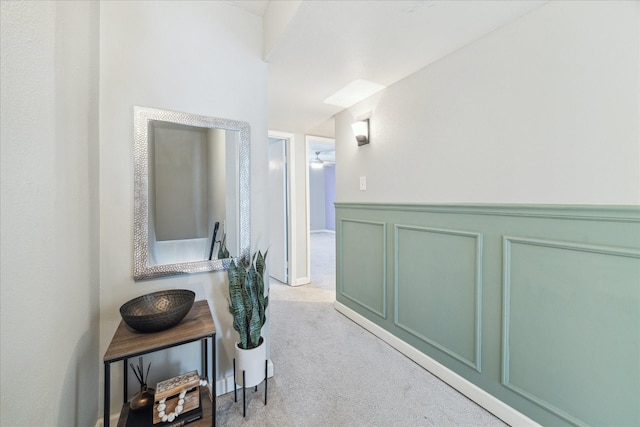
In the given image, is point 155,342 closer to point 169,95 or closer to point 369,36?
point 169,95

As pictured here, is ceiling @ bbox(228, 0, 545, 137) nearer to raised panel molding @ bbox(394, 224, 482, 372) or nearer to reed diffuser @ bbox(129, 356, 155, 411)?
raised panel molding @ bbox(394, 224, 482, 372)

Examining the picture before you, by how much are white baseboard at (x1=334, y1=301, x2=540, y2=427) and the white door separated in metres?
1.63

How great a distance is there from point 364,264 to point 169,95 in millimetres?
2002

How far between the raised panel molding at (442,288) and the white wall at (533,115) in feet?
0.90

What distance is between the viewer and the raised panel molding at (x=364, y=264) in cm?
230

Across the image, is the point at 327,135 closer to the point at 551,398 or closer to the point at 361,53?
the point at 361,53

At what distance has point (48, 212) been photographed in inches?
33.9

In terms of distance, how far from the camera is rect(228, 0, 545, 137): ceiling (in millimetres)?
1304

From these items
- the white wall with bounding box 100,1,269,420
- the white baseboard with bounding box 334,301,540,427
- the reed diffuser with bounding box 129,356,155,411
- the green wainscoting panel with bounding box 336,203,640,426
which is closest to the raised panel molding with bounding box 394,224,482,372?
the green wainscoting panel with bounding box 336,203,640,426

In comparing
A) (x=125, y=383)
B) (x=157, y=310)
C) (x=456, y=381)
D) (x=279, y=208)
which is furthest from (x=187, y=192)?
(x=279, y=208)

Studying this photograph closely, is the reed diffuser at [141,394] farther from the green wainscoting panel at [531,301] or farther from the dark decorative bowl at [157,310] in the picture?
the green wainscoting panel at [531,301]

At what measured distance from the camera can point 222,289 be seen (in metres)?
1.62

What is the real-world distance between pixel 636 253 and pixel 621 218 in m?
0.14

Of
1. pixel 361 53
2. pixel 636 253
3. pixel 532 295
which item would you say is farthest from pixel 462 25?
pixel 532 295
